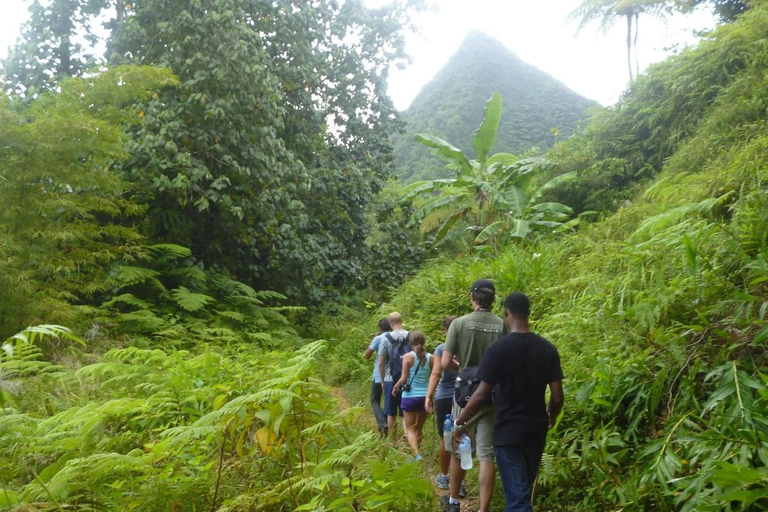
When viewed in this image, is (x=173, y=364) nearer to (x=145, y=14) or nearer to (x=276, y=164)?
(x=276, y=164)

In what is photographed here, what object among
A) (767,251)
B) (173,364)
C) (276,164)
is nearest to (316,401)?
(173,364)

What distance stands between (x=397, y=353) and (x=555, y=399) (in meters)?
3.16

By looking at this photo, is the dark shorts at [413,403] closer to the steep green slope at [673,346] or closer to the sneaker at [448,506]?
the sneaker at [448,506]

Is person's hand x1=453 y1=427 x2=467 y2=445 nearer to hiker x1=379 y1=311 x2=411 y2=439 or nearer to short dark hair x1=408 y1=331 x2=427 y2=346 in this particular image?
short dark hair x1=408 y1=331 x2=427 y2=346

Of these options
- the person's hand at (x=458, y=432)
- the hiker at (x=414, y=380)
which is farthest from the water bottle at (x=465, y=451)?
the hiker at (x=414, y=380)

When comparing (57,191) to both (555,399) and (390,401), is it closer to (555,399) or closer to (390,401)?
(390,401)

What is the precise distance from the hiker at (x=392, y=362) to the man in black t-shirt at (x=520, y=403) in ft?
9.92

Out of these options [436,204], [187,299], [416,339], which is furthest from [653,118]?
[187,299]

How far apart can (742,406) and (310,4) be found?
566 inches

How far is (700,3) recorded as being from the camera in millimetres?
15469

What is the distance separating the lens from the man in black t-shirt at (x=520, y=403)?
3.57m

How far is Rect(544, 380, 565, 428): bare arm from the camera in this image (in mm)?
3618

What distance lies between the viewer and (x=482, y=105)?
152ft

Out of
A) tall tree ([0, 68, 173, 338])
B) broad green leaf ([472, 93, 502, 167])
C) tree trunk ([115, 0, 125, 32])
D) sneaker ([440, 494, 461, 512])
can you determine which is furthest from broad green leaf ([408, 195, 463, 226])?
sneaker ([440, 494, 461, 512])
